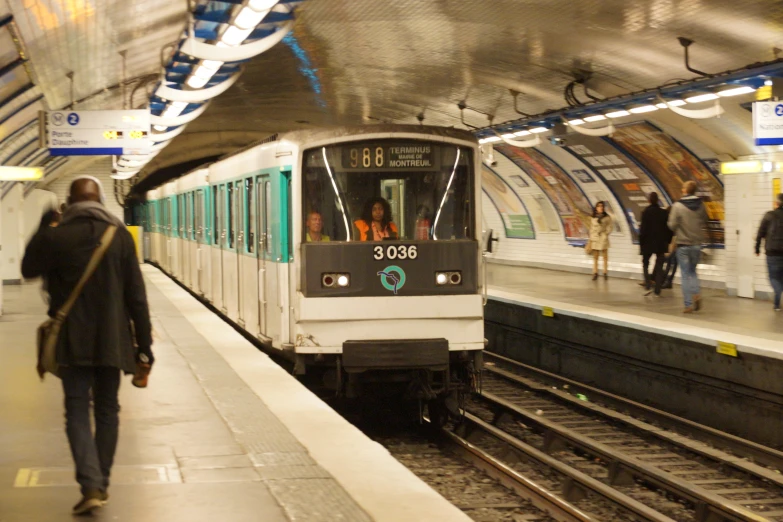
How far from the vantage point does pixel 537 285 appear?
827 inches

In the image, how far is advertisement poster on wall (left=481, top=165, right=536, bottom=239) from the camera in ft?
91.2

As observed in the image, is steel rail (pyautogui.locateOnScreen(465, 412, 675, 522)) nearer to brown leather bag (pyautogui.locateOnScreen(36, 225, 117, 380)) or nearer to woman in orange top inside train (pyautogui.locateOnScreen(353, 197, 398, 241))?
woman in orange top inside train (pyautogui.locateOnScreen(353, 197, 398, 241))

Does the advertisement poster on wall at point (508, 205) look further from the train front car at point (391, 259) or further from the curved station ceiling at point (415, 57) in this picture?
the train front car at point (391, 259)

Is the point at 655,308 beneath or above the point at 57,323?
beneath

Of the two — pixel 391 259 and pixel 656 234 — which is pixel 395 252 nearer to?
pixel 391 259

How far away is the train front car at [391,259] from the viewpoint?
9516mm

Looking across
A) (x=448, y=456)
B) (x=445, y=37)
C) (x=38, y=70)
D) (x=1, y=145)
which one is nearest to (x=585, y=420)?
(x=448, y=456)

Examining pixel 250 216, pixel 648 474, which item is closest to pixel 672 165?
pixel 250 216

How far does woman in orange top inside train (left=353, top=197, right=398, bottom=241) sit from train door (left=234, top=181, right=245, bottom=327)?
335 cm

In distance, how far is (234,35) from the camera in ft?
37.5

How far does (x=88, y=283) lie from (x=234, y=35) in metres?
6.98

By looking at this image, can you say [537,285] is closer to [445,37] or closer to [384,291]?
[445,37]

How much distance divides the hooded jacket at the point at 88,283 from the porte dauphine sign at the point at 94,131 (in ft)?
33.6

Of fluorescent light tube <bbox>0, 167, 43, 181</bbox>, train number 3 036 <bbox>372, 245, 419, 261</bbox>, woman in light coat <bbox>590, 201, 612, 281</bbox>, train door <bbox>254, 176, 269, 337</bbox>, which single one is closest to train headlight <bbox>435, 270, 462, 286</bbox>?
train number 3 036 <bbox>372, 245, 419, 261</bbox>
